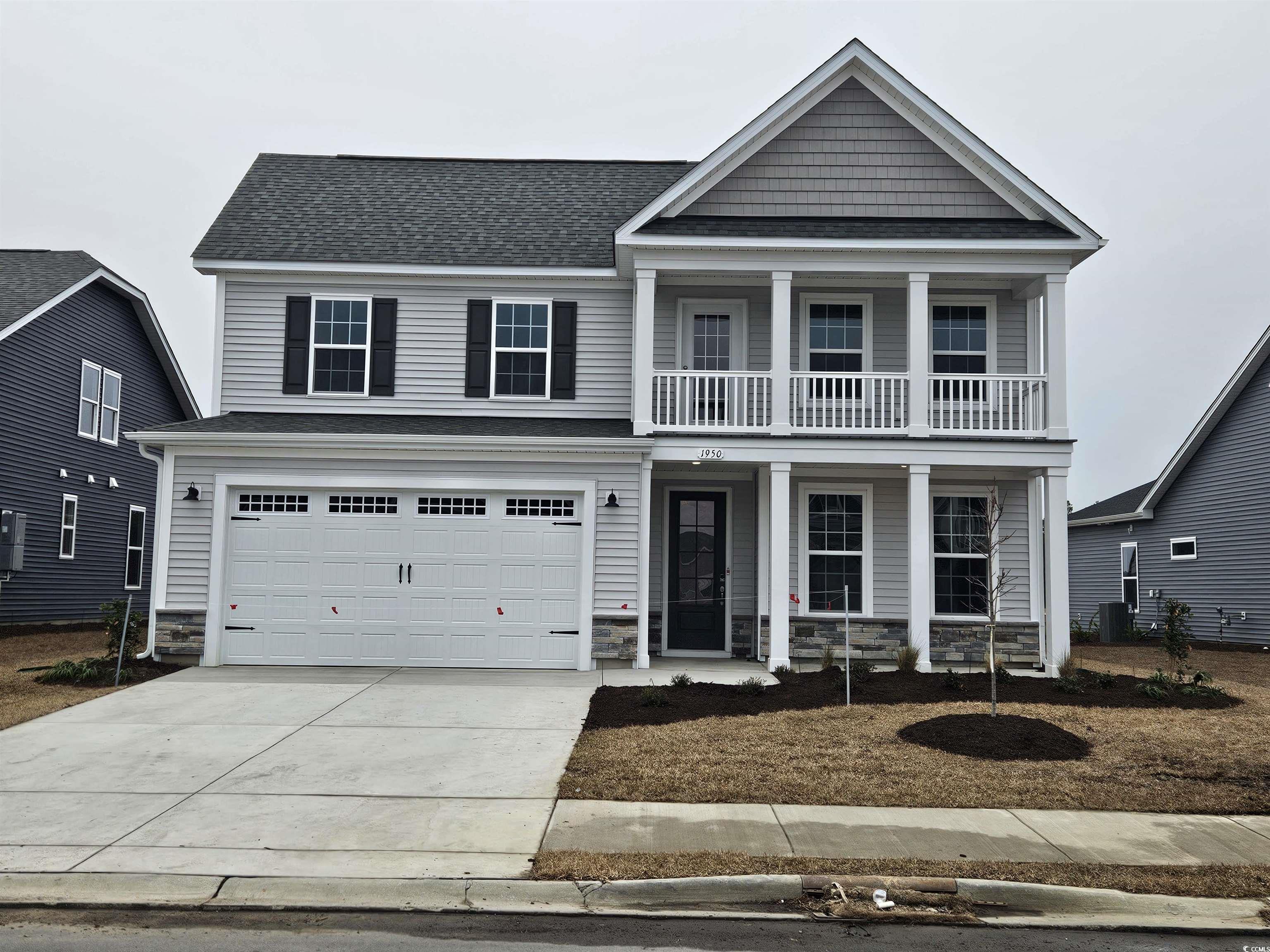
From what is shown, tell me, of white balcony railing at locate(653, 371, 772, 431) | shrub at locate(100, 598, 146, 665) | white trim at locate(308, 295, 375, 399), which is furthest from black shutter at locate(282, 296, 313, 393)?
white balcony railing at locate(653, 371, 772, 431)

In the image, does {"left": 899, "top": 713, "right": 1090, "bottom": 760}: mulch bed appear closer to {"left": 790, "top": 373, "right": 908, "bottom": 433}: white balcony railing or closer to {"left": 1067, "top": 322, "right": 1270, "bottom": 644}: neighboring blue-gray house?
{"left": 790, "top": 373, "right": 908, "bottom": 433}: white balcony railing

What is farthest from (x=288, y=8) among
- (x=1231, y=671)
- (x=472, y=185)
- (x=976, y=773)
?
(x=1231, y=671)

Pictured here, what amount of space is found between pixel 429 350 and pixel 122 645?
6143 mm

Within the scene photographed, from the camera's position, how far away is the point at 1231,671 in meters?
15.4

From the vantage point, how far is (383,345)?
50.2 feet

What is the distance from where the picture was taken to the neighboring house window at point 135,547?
23266 mm

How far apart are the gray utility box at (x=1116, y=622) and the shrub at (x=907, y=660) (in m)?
11.0

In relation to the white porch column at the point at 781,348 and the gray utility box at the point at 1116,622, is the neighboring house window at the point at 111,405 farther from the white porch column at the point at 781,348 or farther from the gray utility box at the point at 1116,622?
the gray utility box at the point at 1116,622

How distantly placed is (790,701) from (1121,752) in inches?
136

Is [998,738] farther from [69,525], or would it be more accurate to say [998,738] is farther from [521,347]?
[69,525]

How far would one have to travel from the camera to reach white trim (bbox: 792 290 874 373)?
1500 cm

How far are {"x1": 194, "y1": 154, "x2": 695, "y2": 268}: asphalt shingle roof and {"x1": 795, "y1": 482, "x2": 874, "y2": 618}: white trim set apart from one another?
15.9ft

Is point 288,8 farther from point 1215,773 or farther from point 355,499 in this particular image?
point 1215,773

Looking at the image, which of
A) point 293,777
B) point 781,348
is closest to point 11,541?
point 293,777
